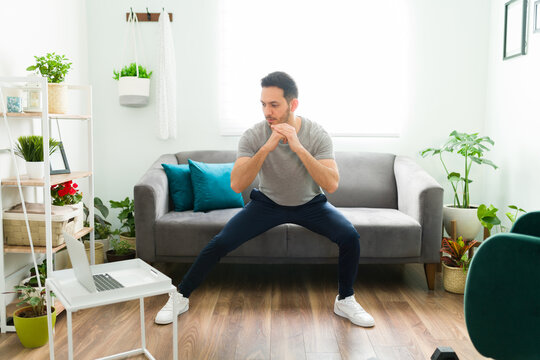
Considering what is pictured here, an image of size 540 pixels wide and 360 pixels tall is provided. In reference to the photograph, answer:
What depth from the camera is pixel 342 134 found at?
3562mm

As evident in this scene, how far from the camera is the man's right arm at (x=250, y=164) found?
2336 mm

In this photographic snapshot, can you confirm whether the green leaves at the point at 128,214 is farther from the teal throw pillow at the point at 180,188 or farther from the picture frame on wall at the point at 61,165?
the picture frame on wall at the point at 61,165

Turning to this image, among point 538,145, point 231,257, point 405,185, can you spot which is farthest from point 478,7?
point 231,257

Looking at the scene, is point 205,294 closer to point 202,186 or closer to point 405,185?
point 202,186

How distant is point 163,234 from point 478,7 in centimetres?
281

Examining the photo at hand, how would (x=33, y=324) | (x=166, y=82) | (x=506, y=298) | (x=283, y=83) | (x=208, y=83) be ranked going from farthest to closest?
1. (x=208, y=83)
2. (x=166, y=82)
3. (x=283, y=83)
4. (x=33, y=324)
5. (x=506, y=298)

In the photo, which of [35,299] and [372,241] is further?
[372,241]

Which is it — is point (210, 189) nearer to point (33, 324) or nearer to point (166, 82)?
point (166, 82)

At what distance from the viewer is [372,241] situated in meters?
2.68

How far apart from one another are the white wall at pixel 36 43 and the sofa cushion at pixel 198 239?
0.77 metres

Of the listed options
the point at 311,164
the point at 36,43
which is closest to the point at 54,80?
the point at 36,43

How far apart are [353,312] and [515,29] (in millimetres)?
2182

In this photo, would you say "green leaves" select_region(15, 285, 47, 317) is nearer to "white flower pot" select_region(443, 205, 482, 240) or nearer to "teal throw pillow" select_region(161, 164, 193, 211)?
"teal throw pillow" select_region(161, 164, 193, 211)

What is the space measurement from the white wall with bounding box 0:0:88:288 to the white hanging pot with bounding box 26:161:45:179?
0.91 ft
